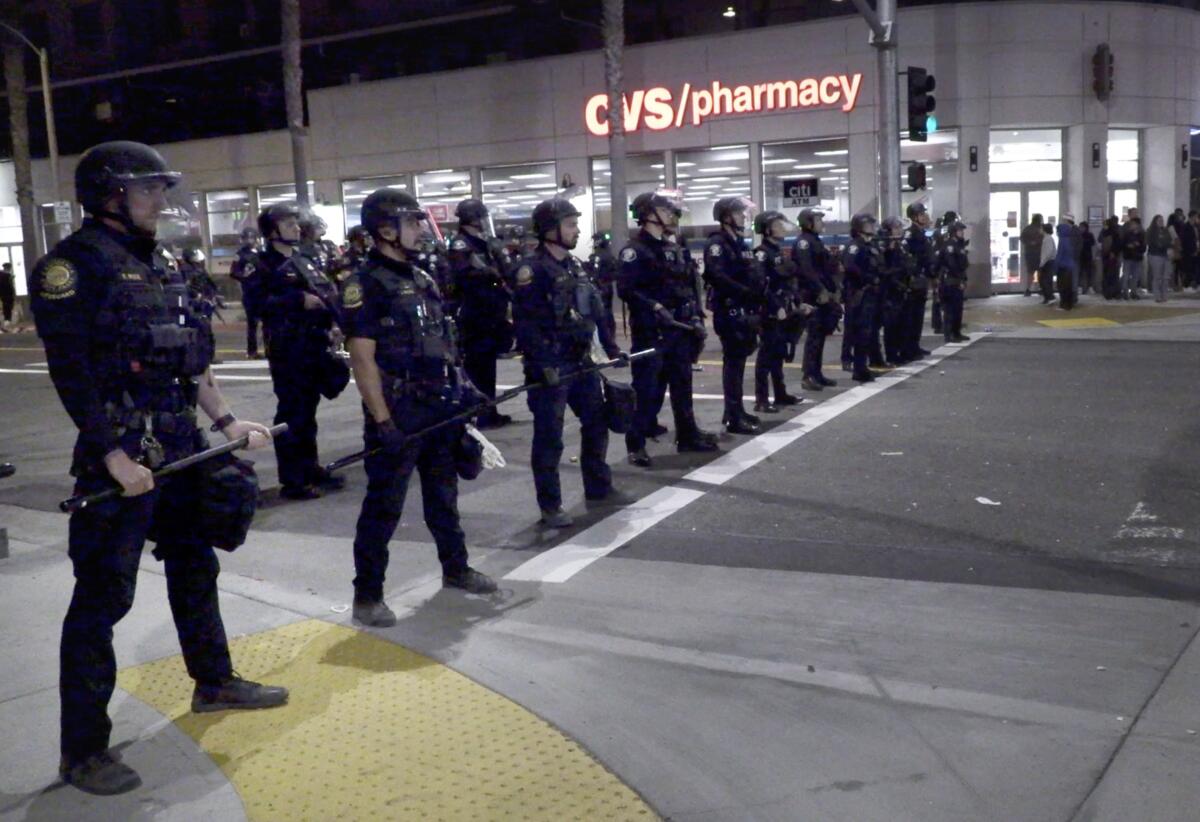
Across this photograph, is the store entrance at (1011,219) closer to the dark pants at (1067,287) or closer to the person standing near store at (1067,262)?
the person standing near store at (1067,262)

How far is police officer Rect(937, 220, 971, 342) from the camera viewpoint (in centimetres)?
1592

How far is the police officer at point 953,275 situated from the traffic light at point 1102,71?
401 inches

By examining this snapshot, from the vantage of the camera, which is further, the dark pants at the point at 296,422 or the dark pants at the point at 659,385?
the dark pants at the point at 659,385

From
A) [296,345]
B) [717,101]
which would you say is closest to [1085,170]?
[717,101]

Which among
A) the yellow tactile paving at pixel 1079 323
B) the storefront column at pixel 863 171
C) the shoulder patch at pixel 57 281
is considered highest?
the storefront column at pixel 863 171

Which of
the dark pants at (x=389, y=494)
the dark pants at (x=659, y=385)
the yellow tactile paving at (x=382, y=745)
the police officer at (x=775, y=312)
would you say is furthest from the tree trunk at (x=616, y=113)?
the yellow tactile paving at (x=382, y=745)

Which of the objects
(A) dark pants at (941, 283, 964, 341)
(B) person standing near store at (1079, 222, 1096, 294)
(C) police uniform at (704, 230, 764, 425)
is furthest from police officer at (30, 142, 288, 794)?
(B) person standing near store at (1079, 222, 1096, 294)

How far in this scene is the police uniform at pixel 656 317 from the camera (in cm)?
933

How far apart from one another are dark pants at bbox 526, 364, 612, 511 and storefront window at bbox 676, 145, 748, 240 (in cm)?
2034

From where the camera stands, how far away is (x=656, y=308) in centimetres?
921

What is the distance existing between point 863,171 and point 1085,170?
14.6 ft

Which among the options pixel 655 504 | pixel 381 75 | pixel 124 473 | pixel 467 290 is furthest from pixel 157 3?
pixel 124 473

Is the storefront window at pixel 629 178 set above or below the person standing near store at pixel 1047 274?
above

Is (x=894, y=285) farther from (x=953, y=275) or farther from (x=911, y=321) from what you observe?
(x=953, y=275)
